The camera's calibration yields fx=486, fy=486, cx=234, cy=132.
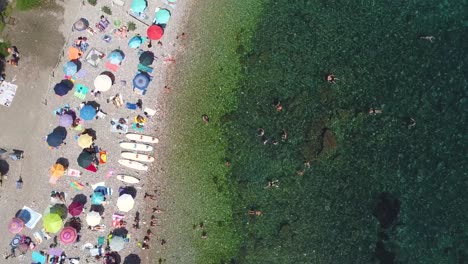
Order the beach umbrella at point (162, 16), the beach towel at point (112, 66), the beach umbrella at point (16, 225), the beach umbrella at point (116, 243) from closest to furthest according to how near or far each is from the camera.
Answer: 1. the beach umbrella at point (16, 225)
2. the beach umbrella at point (116, 243)
3. the beach umbrella at point (162, 16)
4. the beach towel at point (112, 66)

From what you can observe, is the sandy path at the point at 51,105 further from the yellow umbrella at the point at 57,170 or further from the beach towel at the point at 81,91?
the yellow umbrella at the point at 57,170

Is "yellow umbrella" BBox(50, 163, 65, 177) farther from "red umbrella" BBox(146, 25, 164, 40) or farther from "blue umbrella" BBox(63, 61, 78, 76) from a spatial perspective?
"red umbrella" BBox(146, 25, 164, 40)

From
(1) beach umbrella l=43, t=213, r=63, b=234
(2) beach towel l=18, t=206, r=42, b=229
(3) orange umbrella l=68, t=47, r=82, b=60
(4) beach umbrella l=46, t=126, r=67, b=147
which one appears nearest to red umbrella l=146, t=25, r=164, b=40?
(3) orange umbrella l=68, t=47, r=82, b=60

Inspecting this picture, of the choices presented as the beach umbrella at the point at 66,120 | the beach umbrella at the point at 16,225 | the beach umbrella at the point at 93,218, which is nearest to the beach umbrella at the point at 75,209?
the beach umbrella at the point at 93,218

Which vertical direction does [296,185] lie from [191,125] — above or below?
below

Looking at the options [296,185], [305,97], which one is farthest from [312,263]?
[305,97]

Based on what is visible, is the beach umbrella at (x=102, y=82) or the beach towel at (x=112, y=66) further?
the beach towel at (x=112, y=66)

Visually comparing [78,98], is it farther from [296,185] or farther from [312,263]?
[312,263]
